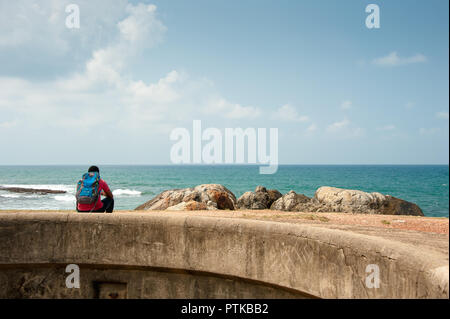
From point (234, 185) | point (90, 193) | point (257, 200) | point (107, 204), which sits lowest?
point (234, 185)

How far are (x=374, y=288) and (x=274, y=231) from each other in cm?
132

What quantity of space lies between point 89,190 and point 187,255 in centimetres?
208

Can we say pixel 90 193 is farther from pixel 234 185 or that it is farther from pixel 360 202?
pixel 234 185

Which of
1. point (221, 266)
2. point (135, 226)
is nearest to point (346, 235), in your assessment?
point (221, 266)

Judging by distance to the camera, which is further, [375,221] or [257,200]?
[257,200]

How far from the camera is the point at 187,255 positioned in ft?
16.0

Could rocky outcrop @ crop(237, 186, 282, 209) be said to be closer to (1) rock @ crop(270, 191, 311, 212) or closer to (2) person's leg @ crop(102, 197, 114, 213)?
(1) rock @ crop(270, 191, 311, 212)

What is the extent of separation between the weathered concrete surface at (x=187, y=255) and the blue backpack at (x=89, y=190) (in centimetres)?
60

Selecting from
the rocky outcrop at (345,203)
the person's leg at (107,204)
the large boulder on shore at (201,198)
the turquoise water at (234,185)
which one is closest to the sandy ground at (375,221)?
the person's leg at (107,204)

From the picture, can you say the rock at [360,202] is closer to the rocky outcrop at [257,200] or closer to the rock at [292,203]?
the rock at [292,203]

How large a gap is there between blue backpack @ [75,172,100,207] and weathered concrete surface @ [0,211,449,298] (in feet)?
1.96

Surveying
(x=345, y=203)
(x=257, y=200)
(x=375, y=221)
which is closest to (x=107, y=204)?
(x=375, y=221)

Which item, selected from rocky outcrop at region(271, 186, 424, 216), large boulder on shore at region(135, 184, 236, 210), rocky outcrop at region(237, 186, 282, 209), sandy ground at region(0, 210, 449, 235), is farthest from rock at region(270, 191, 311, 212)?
sandy ground at region(0, 210, 449, 235)
